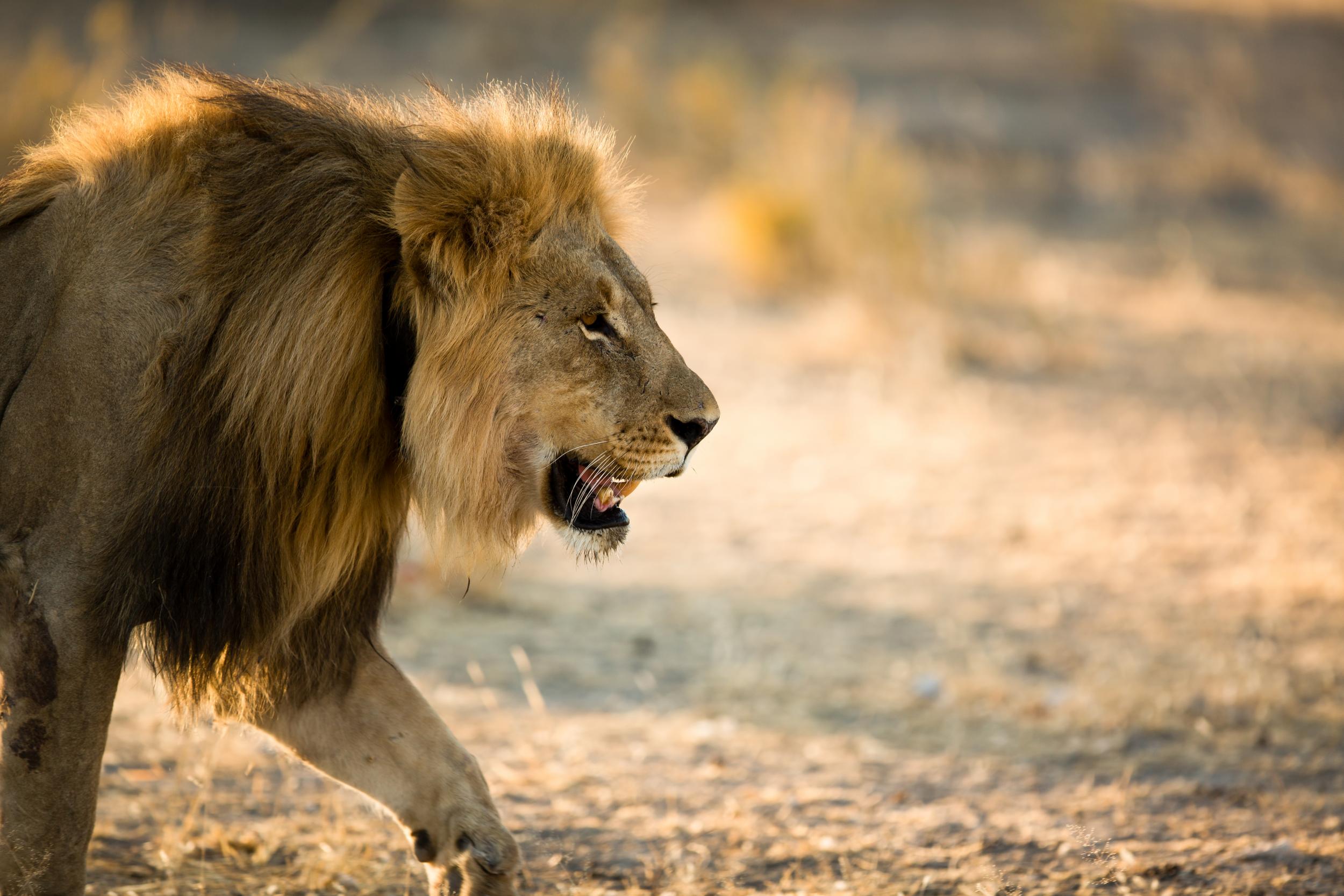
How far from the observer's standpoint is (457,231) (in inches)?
90.0

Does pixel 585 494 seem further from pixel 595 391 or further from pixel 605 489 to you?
pixel 595 391

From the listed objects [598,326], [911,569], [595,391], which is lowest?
[595,391]

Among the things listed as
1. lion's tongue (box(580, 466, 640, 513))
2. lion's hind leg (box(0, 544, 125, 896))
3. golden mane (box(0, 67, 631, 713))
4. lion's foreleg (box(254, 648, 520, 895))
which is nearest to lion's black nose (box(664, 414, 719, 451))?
lion's tongue (box(580, 466, 640, 513))

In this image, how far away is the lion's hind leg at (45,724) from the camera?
2117 millimetres

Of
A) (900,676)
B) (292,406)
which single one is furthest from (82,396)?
(900,676)

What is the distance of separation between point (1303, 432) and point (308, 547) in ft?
19.0

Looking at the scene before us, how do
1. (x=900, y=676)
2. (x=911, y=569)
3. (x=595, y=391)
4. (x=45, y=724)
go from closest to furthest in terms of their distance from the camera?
(x=45, y=724)
(x=595, y=391)
(x=900, y=676)
(x=911, y=569)

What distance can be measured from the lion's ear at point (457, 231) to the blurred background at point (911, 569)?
32cm

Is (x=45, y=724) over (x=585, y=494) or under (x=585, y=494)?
under

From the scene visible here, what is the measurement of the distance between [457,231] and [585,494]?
1.75 ft

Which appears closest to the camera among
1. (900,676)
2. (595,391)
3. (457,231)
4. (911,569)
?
(457,231)

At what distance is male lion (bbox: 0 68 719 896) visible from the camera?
7.03ft

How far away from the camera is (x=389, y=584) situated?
2.58m

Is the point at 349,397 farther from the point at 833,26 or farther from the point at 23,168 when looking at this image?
the point at 833,26
